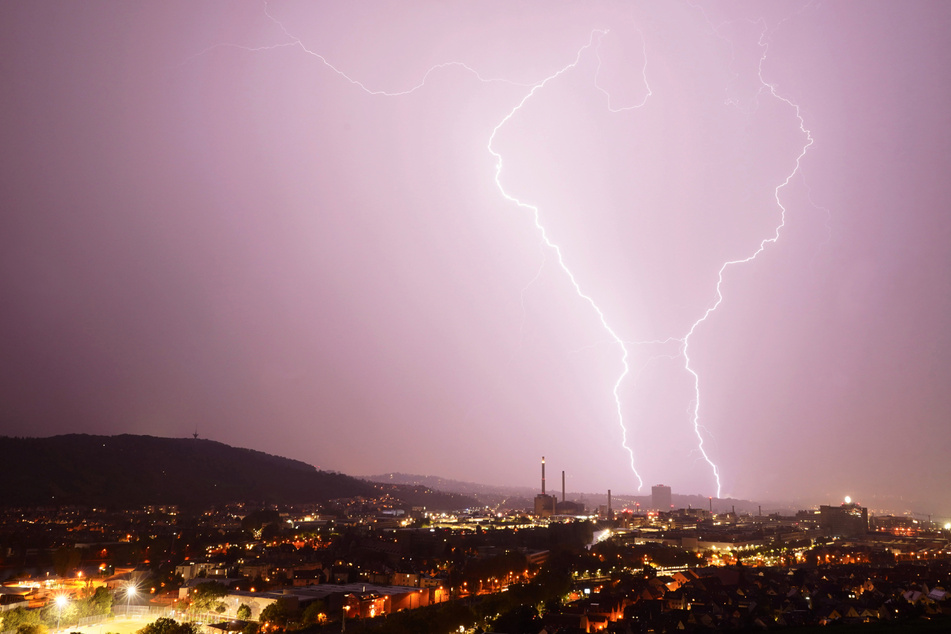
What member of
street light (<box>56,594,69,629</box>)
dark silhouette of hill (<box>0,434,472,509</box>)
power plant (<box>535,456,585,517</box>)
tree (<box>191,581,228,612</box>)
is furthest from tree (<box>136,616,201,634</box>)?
power plant (<box>535,456,585,517</box>)

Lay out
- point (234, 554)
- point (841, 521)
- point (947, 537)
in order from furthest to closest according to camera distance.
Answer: point (841, 521) < point (947, 537) < point (234, 554)

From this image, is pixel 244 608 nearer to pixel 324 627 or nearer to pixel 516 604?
pixel 324 627

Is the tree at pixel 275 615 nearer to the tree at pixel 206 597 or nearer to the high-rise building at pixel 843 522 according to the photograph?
the tree at pixel 206 597

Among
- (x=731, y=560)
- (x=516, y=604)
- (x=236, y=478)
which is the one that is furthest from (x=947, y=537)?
(x=236, y=478)

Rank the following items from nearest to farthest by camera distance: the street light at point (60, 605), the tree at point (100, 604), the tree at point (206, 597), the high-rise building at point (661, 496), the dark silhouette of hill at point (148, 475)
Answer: the street light at point (60, 605), the tree at point (100, 604), the tree at point (206, 597), the dark silhouette of hill at point (148, 475), the high-rise building at point (661, 496)

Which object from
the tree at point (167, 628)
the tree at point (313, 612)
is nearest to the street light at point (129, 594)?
the tree at point (167, 628)

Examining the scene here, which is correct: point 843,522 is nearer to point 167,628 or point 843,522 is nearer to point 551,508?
point 551,508

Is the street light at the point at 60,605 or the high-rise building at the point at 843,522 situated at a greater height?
the street light at the point at 60,605

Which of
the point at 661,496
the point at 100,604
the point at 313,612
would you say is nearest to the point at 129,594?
the point at 100,604
